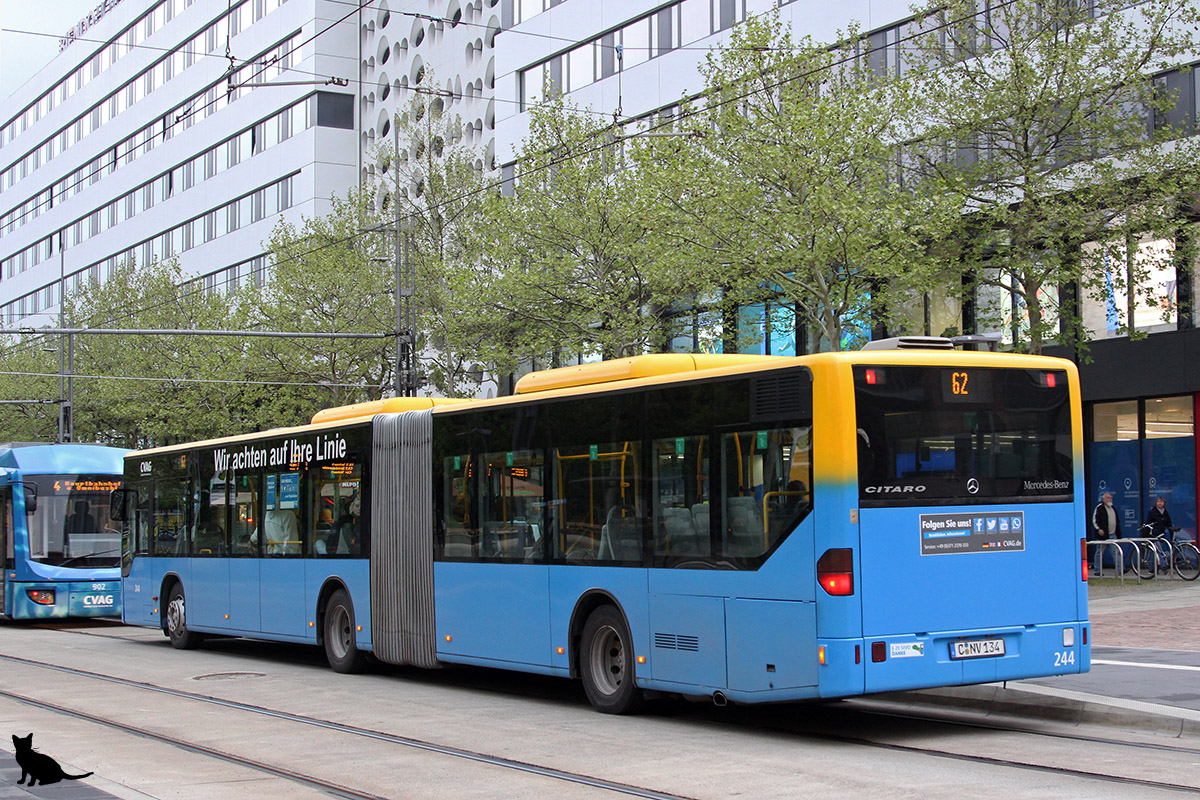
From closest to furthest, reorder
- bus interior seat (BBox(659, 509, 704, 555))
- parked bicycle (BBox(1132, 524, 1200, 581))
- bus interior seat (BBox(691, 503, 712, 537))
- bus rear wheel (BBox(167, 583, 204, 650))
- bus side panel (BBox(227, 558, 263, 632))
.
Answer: bus interior seat (BBox(691, 503, 712, 537)), bus interior seat (BBox(659, 509, 704, 555)), bus side panel (BBox(227, 558, 263, 632)), bus rear wheel (BBox(167, 583, 204, 650)), parked bicycle (BBox(1132, 524, 1200, 581))

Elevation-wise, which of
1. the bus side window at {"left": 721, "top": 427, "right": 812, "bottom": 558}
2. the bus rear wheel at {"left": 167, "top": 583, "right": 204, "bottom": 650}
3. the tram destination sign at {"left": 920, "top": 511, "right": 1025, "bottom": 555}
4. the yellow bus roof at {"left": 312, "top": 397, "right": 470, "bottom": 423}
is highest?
the yellow bus roof at {"left": 312, "top": 397, "right": 470, "bottom": 423}

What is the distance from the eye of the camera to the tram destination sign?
1006 centimetres

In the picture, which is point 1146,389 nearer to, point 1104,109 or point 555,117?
point 1104,109

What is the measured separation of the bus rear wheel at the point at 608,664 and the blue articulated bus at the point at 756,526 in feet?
0.08

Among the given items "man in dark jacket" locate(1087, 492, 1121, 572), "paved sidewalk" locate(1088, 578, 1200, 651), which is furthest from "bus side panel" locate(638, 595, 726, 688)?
"man in dark jacket" locate(1087, 492, 1121, 572)

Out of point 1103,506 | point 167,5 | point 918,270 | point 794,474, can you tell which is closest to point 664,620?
point 794,474

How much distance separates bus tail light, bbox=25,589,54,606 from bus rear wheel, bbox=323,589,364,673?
983cm

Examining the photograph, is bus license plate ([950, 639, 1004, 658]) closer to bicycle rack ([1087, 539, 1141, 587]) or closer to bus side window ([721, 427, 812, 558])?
bus side window ([721, 427, 812, 558])

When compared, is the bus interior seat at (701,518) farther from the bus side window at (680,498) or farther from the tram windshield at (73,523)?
the tram windshield at (73,523)

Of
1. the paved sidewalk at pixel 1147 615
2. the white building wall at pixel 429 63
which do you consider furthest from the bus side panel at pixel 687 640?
the white building wall at pixel 429 63

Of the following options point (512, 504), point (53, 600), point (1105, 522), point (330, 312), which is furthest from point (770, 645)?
point (330, 312)

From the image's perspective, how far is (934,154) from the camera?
Answer: 26828mm

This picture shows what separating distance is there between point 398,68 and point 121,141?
2683cm

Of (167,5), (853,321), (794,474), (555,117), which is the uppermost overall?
(167,5)
